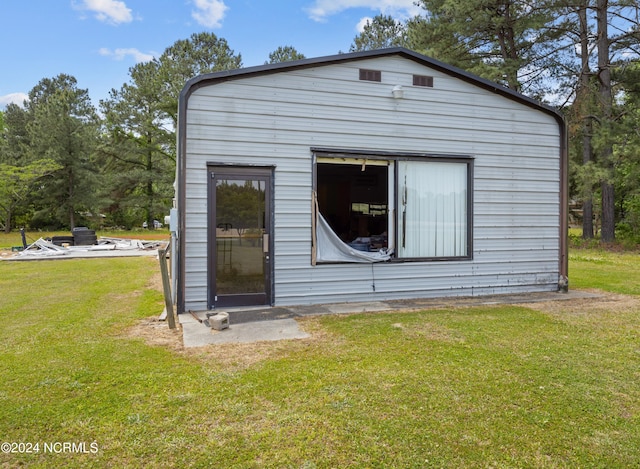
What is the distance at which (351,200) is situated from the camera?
9.41 meters

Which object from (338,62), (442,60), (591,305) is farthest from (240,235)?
(442,60)

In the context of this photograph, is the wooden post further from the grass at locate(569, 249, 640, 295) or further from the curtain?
the grass at locate(569, 249, 640, 295)

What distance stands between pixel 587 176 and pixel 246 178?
11.8m

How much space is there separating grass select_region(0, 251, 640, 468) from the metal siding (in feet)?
3.17

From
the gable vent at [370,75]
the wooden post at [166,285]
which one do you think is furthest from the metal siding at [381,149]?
the wooden post at [166,285]

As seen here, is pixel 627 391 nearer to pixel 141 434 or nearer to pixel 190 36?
pixel 141 434

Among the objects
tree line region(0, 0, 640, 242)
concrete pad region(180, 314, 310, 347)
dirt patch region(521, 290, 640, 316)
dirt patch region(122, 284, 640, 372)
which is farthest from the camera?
tree line region(0, 0, 640, 242)

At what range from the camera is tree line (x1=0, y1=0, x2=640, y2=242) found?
1359 centimetres

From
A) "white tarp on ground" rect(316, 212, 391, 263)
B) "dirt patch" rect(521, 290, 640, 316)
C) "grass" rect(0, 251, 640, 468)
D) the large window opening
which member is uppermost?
the large window opening

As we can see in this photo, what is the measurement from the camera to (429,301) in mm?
5566

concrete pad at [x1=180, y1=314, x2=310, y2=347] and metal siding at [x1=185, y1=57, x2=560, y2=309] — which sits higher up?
metal siding at [x1=185, y1=57, x2=560, y2=309]

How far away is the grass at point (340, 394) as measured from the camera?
203 cm

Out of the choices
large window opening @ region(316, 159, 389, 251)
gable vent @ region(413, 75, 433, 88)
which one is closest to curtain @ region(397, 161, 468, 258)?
gable vent @ region(413, 75, 433, 88)

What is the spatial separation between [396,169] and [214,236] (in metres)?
2.50
